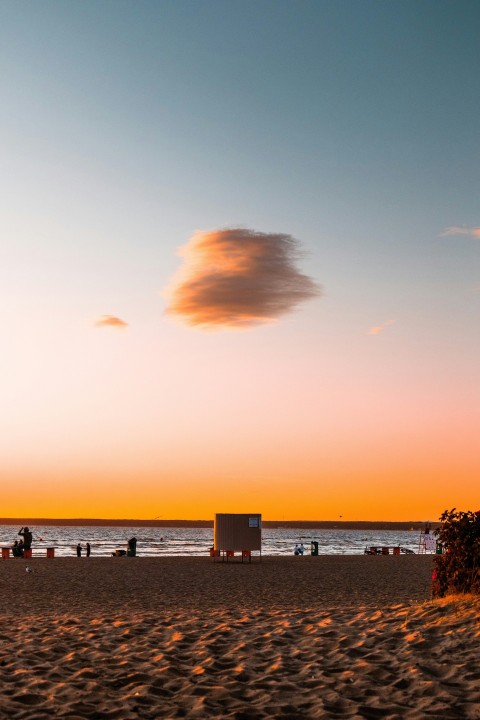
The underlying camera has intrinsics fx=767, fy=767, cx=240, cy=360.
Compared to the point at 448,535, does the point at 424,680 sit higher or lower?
lower

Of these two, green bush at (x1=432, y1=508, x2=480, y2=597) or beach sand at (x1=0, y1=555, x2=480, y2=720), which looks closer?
beach sand at (x1=0, y1=555, x2=480, y2=720)

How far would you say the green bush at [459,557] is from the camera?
48.7 feet

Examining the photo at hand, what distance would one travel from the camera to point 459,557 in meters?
15.2

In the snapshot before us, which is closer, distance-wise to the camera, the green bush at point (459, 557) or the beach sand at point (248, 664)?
the beach sand at point (248, 664)

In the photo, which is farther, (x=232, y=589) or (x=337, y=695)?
(x=232, y=589)

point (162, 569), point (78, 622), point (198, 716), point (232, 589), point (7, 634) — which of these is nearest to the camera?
point (198, 716)

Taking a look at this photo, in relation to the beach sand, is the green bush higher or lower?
higher

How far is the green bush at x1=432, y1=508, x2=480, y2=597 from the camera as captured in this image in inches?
585

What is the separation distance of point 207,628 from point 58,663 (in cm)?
303

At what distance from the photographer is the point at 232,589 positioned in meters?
25.3

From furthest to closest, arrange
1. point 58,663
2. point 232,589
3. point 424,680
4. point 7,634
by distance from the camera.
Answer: point 232,589 → point 7,634 → point 58,663 → point 424,680

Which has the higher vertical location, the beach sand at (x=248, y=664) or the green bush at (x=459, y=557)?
the green bush at (x=459, y=557)

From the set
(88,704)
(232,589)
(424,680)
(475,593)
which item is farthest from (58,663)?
(232,589)

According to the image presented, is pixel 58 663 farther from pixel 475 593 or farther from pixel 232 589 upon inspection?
pixel 232 589
